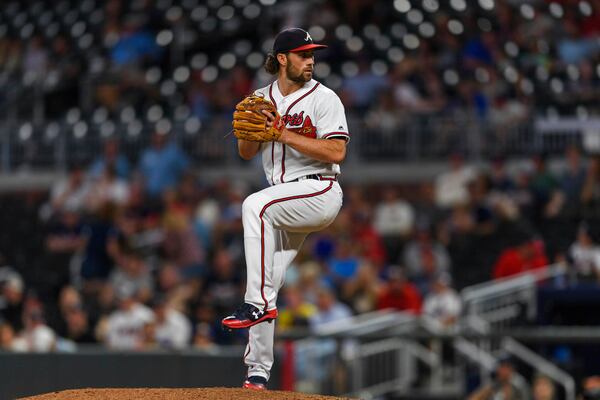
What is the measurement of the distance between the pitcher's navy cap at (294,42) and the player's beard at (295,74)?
0.09 meters

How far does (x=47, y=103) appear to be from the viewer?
1838 centimetres

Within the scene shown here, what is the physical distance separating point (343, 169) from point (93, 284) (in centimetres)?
349

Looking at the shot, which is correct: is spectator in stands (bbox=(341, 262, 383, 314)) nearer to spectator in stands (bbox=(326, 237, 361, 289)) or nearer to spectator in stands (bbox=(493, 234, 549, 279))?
spectator in stands (bbox=(326, 237, 361, 289))

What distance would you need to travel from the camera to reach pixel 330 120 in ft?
21.3

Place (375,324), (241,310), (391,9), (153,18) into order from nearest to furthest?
(241,310)
(375,324)
(391,9)
(153,18)

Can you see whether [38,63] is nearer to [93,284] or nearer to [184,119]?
[184,119]

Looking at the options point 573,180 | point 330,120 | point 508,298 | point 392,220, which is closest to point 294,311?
point 508,298

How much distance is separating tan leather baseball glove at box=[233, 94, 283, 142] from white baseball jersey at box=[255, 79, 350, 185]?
0.17 m

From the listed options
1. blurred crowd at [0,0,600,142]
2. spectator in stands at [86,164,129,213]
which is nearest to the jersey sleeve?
blurred crowd at [0,0,600,142]

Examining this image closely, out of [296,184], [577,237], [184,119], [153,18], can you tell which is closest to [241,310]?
[296,184]

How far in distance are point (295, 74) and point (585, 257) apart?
5.93m

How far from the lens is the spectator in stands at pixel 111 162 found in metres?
16.1

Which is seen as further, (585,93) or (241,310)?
(585,93)

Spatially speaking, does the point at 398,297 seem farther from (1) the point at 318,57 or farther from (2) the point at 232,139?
(2) the point at 232,139
